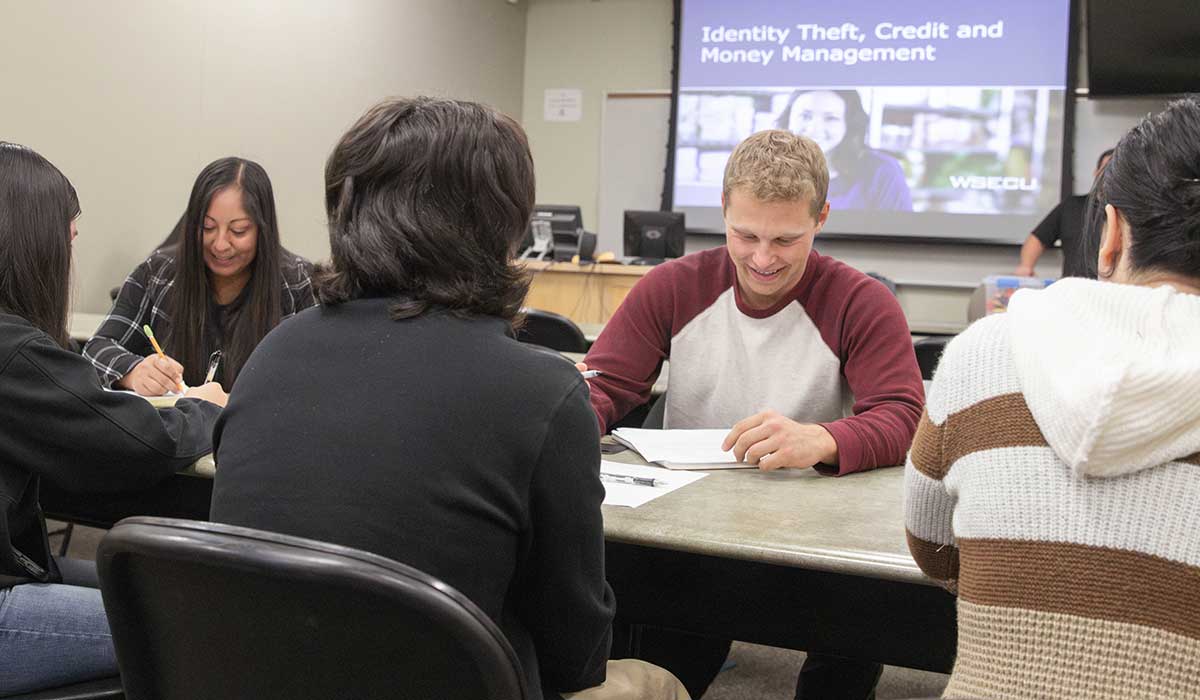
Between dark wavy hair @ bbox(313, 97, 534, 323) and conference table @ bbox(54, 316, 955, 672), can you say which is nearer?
dark wavy hair @ bbox(313, 97, 534, 323)

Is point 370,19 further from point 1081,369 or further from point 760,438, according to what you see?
point 1081,369

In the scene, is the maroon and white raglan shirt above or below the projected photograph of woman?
below

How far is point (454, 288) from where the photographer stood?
3.43 feet

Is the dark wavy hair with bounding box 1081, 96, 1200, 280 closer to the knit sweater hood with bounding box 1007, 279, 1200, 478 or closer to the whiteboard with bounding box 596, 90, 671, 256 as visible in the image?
the knit sweater hood with bounding box 1007, 279, 1200, 478

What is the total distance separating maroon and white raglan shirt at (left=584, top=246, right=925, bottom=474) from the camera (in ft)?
6.33

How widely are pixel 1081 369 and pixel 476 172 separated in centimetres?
59

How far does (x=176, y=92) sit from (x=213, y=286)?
7.65ft

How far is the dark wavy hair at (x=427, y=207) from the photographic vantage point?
3.43 feet

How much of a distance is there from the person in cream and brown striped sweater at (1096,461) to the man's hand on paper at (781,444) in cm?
64

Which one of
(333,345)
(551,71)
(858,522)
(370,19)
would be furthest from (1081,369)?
(551,71)

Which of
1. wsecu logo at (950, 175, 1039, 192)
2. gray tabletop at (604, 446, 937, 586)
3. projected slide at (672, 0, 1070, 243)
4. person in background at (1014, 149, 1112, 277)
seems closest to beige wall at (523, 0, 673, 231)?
projected slide at (672, 0, 1070, 243)

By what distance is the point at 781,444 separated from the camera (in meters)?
1.61

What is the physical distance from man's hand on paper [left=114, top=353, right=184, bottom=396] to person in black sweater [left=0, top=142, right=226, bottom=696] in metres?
0.62

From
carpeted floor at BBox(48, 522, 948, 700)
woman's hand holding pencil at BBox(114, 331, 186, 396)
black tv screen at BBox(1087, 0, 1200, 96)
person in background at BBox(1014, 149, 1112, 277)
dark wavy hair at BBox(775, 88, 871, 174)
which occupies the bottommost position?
carpeted floor at BBox(48, 522, 948, 700)
